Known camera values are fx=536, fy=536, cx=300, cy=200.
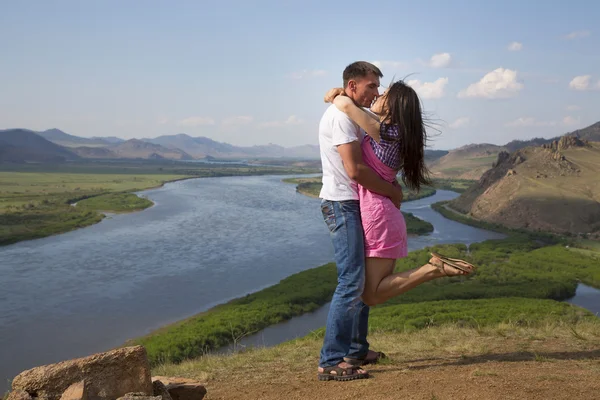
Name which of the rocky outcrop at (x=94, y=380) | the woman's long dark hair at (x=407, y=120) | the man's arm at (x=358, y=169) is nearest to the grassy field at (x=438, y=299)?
the woman's long dark hair at (x=407, y=120)

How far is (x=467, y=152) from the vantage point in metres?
172

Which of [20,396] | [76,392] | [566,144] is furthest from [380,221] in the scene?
[566,144]

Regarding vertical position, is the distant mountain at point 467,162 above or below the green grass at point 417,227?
above

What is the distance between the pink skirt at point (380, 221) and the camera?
407 centimetres

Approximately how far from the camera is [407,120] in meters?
4.03

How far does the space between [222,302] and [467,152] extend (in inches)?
6269

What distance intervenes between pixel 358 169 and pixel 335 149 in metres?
0.27

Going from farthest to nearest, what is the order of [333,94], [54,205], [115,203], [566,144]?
[566,144], [115,203], [54,205], [333,94]

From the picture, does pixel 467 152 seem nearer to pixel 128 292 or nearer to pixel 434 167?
pixel 434 167

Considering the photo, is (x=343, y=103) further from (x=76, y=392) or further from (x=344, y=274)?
(x=76, y=392)

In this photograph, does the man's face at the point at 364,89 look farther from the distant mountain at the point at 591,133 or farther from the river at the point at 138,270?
the distant mountain at the point at 591,133

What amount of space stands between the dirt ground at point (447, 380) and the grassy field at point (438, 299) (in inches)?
312

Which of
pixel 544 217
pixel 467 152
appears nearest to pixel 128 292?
pixel 544 217

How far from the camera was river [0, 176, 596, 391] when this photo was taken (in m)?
21.1
